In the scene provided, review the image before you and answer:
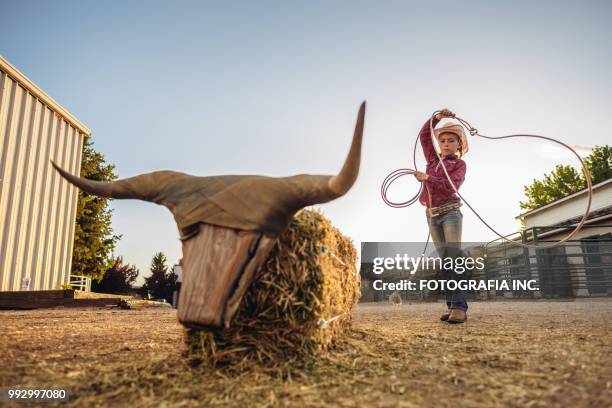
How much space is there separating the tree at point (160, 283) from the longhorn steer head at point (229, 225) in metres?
30.0

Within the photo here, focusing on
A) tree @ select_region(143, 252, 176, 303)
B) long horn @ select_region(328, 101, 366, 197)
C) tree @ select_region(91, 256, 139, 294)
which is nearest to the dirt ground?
long horn @ select_region(328, 101, 366, 197)

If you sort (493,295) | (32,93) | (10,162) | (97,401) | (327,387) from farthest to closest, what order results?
1. (493,295)
2. (32,93)
3. (10,162)
4. (327,387)
5. (97,401)

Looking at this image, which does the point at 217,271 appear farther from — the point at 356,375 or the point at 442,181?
the point at 442,181

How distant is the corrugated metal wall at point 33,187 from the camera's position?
29.0 feet

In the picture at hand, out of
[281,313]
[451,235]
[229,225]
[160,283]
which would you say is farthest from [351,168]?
[160,283]

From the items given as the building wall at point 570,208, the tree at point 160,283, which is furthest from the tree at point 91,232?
the building wall at point 570,208

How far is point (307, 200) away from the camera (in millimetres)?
2064

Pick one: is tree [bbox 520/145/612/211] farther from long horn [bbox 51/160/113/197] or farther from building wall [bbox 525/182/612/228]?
long horn [bbox 51/160/113/197]

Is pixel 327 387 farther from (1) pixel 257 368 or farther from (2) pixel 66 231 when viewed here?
(2) pixel 66 231

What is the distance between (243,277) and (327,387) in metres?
0.65

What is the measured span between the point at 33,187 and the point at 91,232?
10.6m

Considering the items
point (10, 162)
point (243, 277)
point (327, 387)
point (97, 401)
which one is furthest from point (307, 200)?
point (10, 162)

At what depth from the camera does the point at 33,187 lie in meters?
9.75

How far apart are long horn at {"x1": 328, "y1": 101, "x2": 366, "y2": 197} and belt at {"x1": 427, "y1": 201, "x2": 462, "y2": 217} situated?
291 cm
